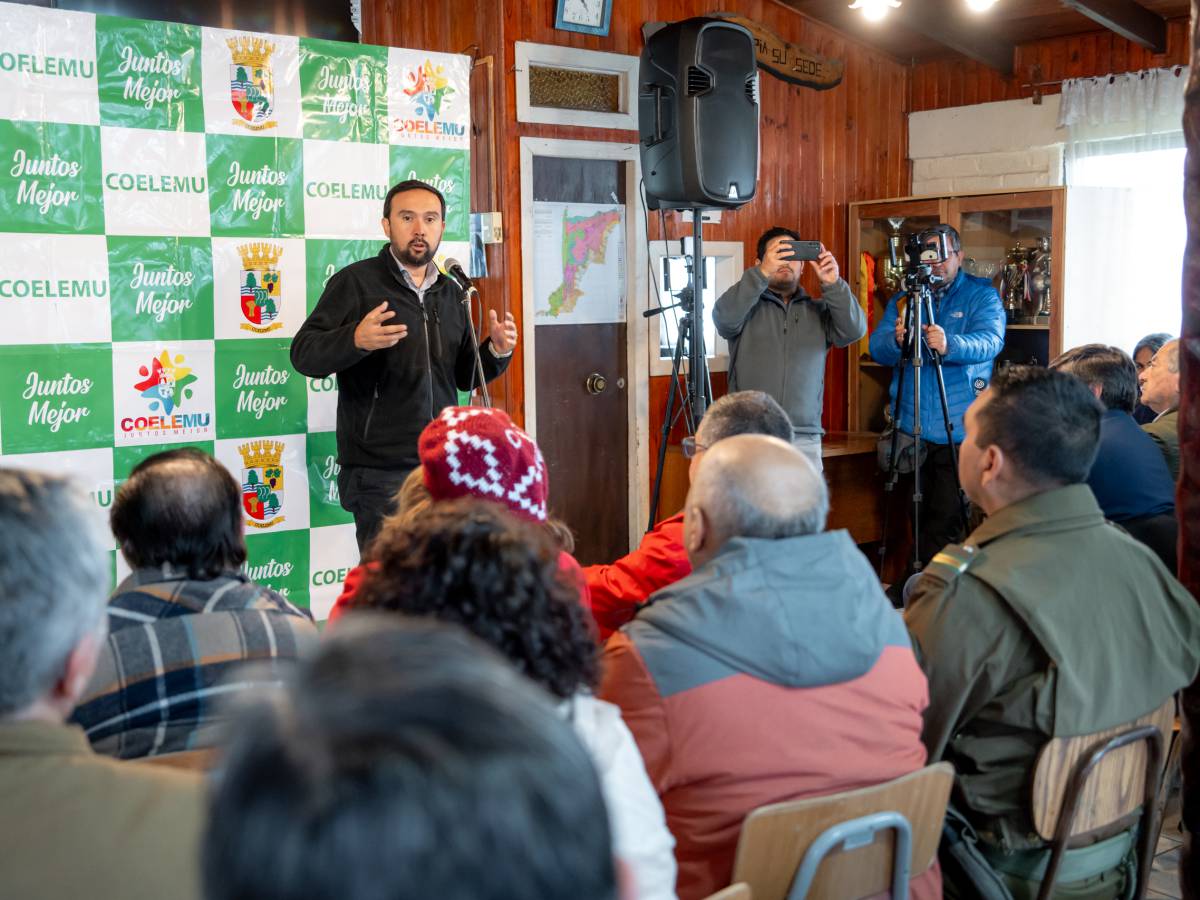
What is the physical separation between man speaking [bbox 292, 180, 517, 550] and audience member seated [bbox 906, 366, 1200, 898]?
6.01 feet

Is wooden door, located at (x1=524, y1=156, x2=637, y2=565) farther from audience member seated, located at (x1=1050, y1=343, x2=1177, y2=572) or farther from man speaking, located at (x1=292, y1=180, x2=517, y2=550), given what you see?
audience member seated, located at (x1=1050, y1=343, x2=1177, y2=572)

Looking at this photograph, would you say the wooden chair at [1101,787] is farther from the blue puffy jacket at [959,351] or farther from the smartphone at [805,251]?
the blue puffy jacket at [959,351]

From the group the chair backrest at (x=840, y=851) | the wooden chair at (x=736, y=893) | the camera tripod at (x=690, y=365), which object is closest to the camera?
the wooden chair at (x=736, y=893)

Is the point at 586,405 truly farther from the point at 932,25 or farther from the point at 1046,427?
the point at 1046,427

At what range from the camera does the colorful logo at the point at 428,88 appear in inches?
152

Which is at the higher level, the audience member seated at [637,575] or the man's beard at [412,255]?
the man's beard at [412,255]

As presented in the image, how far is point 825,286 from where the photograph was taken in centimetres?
475

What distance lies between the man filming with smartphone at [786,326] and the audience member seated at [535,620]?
11.6ft

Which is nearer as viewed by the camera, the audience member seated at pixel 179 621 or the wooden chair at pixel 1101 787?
the audience member seated at pixel 179 621

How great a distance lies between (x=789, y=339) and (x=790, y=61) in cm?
170

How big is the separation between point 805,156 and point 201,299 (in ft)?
11.4

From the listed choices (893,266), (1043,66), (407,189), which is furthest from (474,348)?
(1043,66)

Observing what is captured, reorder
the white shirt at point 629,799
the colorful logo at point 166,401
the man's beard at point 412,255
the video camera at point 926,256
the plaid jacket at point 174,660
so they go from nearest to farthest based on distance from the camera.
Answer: the white shirt at point 629,799 → the plaid jacket at point 174,660 → the colorful logo at point 166,401 → the man's beard at point 412,255 → the video camera at point 926,256

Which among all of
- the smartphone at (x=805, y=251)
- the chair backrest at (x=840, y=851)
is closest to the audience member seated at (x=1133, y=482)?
the chair backrest at (x=840, y=851)
